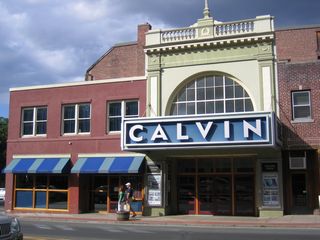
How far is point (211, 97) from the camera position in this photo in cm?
2653

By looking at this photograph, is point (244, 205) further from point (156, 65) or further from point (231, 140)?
point (156, 65)

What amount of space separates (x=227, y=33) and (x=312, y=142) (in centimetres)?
727

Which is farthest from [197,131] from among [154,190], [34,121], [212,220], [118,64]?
[118,64]

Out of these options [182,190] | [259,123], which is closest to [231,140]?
[259,123]

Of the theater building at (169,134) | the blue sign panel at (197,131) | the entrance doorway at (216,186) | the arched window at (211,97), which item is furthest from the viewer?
the arched window at (211,97)

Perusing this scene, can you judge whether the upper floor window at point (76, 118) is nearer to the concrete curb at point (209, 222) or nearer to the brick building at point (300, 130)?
the concrete curb at point (209, 222)

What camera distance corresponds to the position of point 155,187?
26.1 m

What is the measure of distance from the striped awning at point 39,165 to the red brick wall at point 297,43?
21095 millimetres

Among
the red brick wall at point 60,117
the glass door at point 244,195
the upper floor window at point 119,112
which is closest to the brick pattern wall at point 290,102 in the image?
the glass door at point 244,195

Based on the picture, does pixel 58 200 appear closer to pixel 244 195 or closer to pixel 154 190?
pixel 154 190

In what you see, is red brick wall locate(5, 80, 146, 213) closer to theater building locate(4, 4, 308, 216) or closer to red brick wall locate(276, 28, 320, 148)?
theater building locate(4, 4, 308, 216)

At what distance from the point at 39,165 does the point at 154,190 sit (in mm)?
7244

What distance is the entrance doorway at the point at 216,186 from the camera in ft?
84.7

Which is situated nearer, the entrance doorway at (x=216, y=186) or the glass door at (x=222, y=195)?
the entrance doorway at (x=216, y=186)
